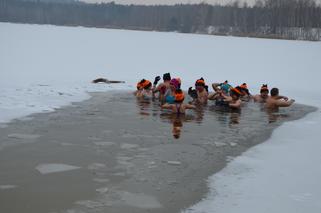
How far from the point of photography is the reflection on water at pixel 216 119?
24.9ft

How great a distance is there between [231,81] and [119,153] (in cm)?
1076

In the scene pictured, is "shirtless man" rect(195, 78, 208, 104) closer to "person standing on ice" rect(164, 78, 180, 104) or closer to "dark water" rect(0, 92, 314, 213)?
"person standing on ice" rect(164, 78, 180, 104)

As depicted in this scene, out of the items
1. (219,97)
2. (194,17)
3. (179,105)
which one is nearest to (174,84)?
(179,105)

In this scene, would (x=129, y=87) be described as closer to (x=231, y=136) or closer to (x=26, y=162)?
(x=231, y=136)

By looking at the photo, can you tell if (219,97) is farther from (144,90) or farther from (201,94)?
(144,90)

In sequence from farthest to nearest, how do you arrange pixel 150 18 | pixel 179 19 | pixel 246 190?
pixel 150 18
pixel 179 19
pixel 246 190

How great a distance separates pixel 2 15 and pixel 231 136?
114071mm

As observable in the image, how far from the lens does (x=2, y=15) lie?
370 ft

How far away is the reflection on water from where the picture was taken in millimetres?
7594

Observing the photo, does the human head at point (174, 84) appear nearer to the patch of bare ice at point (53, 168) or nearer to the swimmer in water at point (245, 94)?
the swimmer in water at point (245, 94)

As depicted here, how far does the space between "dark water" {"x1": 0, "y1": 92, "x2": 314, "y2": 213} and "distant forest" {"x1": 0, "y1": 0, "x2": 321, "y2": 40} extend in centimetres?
5493

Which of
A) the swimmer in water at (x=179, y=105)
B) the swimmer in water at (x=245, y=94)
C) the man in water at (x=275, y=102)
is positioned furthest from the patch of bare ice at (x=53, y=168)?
the swimmer in water at (x=245, y=94)

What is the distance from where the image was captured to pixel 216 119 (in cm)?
887

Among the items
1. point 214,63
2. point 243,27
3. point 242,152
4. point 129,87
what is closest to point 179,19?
point 243,27
